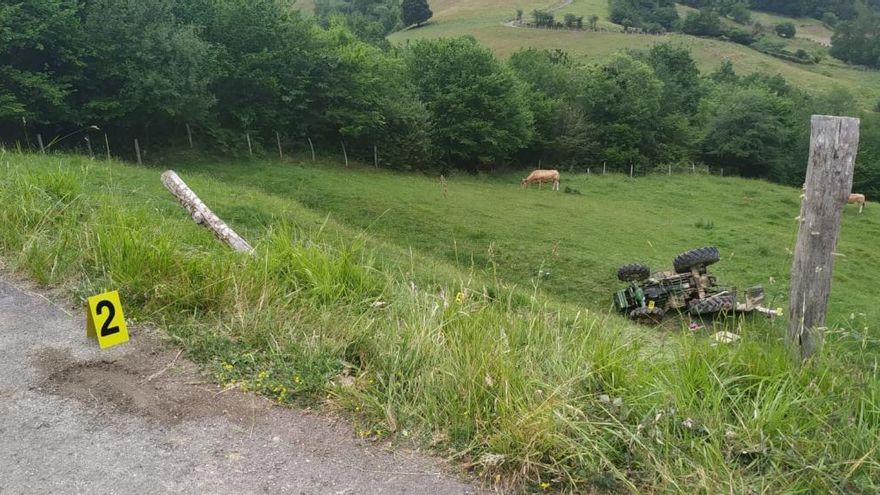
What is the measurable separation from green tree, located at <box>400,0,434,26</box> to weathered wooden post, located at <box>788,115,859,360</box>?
10700 centimetres

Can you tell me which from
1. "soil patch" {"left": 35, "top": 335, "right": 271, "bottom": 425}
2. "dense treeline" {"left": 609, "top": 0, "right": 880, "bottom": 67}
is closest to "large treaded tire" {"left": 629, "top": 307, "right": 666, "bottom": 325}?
"soil patch" {"left": 35, "top": 335, "right": 271, "bottom": 425}

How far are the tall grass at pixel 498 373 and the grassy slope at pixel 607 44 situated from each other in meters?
80.5

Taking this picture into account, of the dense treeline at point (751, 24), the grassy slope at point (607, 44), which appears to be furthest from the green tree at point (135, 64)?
the dense treeline at point (751, 24)

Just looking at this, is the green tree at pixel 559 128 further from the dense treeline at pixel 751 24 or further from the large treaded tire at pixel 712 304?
the dense treeline at pixel 751 24

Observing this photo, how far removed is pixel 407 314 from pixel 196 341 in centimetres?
158

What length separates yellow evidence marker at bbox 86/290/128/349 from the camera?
14.9 feet

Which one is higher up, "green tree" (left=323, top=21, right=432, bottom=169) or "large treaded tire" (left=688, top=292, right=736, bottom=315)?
"green tree" (left=323, top=21, right=432, bottom=169)

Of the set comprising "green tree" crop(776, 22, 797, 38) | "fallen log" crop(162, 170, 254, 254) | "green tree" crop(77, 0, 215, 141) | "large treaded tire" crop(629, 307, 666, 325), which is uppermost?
"green tree" crop(776, 22, 797, 38)

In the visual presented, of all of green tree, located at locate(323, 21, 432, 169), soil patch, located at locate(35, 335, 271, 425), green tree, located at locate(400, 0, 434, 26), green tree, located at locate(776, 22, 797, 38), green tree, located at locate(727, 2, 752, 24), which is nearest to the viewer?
soil patch, located at locate(35, 335, 271, 425)

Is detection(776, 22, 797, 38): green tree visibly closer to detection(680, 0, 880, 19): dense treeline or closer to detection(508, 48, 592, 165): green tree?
detection(680, 0, 880, 19): dense treeline

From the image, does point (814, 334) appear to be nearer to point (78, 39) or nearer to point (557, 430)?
point (557, 430)

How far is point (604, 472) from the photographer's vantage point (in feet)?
10.9

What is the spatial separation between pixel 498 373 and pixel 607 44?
92.9 m

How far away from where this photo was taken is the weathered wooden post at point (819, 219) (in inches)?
171
